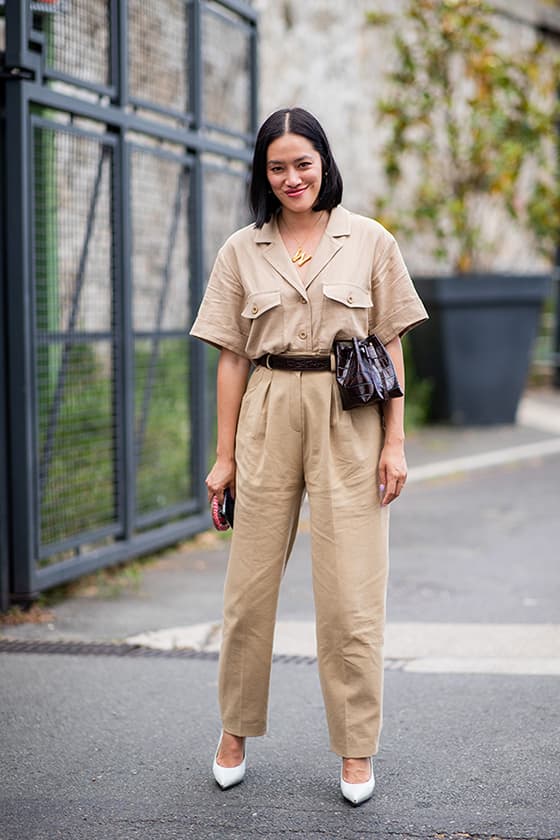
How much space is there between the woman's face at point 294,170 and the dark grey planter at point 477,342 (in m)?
7.74

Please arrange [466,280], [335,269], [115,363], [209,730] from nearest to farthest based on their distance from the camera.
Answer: [335,269] → [209,730] → [115,363] → [466,280]

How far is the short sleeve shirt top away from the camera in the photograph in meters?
3.64

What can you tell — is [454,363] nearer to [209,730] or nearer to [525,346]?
[525,346]

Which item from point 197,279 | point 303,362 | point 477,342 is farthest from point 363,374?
point 477,342

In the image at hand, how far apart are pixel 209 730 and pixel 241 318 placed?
140 cm

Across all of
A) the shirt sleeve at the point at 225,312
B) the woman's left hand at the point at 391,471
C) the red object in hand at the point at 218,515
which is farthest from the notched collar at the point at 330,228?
the red object in hand at the point at 218,515

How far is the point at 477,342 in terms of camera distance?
11.6 meters

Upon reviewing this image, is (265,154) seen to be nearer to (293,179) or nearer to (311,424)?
(293,179)

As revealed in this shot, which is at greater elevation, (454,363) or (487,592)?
(454,363)

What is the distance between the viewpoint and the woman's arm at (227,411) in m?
3.80

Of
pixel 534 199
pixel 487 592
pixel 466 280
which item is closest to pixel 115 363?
pixel 487 592

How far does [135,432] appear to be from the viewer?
21.8 feet

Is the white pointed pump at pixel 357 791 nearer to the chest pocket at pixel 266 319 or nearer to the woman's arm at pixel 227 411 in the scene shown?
the woman's arm at pixel 227 411

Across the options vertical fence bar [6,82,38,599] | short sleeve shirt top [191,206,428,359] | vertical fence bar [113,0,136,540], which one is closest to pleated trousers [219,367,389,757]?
short sleeve shirt top [191,206,428,359]
